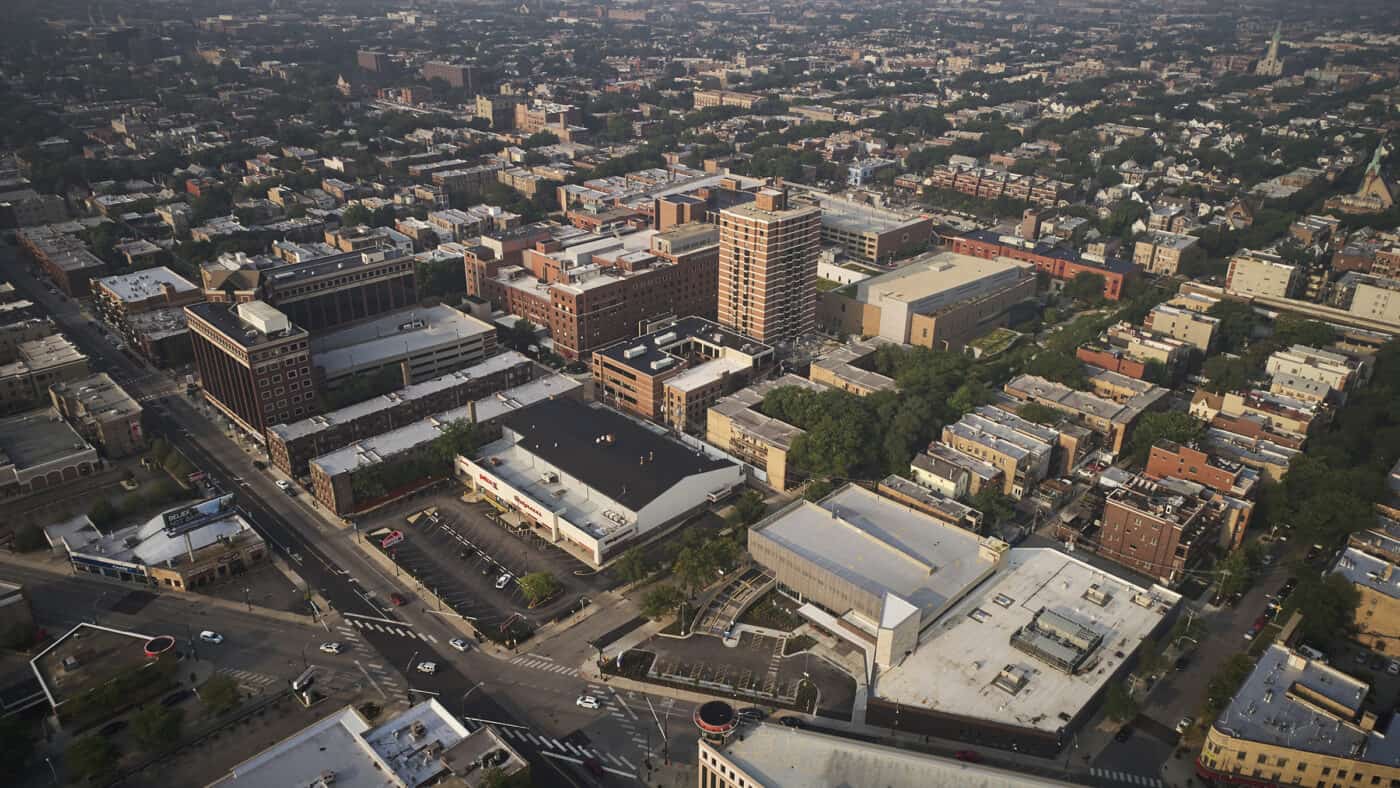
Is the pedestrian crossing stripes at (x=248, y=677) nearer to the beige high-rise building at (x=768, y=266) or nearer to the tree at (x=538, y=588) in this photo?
the tree at (x=538, y=588)

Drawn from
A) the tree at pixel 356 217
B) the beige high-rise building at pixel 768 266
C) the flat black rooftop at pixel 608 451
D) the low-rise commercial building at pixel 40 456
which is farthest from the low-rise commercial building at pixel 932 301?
the low-rise commercial building at pixel 40 456

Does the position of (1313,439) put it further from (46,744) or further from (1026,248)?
(46,744)

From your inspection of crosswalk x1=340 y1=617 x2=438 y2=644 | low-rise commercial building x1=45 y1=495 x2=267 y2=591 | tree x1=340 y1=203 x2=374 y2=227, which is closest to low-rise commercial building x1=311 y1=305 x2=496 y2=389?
low-rise commercial building x1=45 y1=495 x2=267 y2=591

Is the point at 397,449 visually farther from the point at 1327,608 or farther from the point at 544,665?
the point at 1327,608

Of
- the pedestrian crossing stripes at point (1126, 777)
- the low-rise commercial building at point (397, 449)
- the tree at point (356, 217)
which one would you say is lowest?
the pedestrian crossing stripes at point (1126, 777)

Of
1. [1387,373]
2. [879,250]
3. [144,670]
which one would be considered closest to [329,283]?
[144,670]

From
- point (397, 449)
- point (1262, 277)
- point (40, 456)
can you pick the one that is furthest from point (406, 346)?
point (1262, 277)
